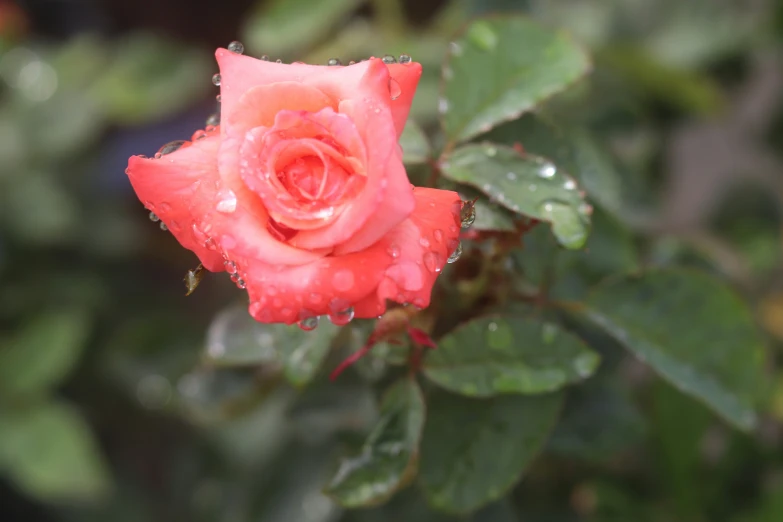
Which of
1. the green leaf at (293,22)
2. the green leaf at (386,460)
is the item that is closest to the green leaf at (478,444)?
the green leaf at (386,460)

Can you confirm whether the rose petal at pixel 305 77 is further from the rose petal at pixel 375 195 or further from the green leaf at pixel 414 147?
the green leaf at pixel 414 147

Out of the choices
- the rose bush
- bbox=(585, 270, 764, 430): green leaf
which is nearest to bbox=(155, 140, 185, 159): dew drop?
the rose bush

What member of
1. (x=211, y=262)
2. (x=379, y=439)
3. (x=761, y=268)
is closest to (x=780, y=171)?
(x=761, y=268)

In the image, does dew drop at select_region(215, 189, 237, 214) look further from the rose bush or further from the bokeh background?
the bokeh background

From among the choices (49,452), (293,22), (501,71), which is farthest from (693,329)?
(49,452)

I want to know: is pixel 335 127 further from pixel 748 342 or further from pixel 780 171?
pixel 780 171
